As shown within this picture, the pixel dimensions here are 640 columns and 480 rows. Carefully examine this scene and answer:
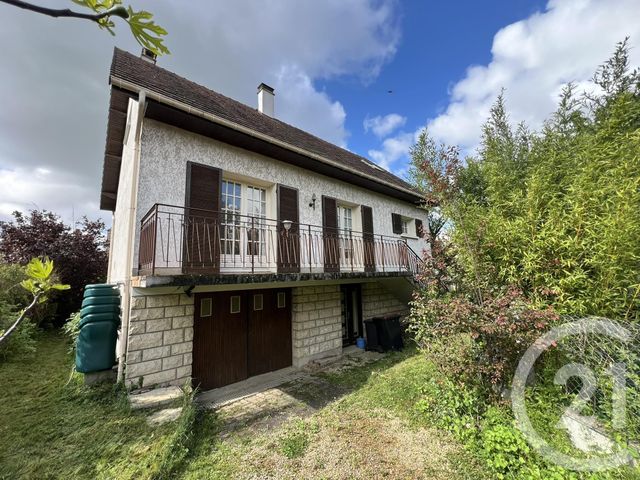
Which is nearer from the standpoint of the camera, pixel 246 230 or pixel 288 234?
pixel 246 230

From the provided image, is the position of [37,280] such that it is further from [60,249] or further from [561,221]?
[60,249]

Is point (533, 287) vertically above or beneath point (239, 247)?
beneath

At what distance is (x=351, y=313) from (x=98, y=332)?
6702mm

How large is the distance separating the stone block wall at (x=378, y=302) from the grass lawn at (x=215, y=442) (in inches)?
162

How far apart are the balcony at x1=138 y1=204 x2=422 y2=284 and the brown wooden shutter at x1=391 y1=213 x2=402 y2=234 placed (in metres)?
1.83

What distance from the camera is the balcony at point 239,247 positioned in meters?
4.75

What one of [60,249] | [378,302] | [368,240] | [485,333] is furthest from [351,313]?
[60,249]

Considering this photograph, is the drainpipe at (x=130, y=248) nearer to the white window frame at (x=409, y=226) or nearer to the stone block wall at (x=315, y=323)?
the stone block wall at (x=315, y=323)

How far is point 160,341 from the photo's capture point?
4.81m

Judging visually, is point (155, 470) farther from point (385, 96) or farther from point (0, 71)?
point (385, 96)

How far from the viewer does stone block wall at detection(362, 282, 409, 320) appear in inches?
361

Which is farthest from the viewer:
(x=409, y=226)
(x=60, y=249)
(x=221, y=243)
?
(x=409, y=226)

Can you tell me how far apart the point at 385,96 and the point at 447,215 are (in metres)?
6.23

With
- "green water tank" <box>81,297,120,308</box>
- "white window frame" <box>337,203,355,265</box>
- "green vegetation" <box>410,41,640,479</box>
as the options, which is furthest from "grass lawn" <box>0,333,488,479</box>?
"white window frame" <box>337,203,355,265</box>
